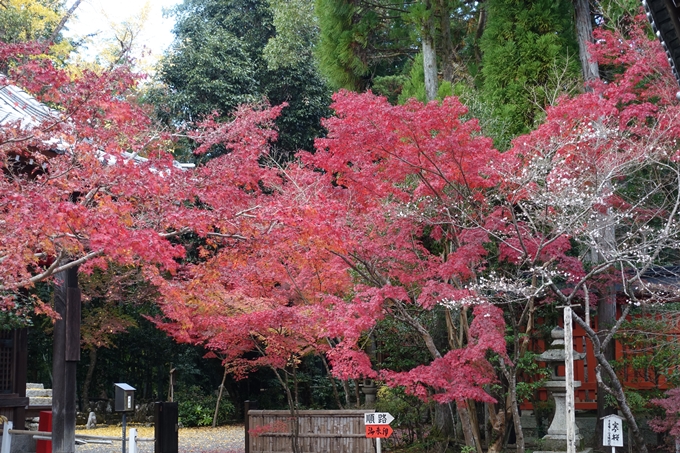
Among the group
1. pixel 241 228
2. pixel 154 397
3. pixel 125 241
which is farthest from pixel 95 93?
pixel 154 397

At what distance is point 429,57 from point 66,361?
9346mm

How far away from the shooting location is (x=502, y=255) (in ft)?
34.9

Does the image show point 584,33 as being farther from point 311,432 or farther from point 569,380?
point 311,432

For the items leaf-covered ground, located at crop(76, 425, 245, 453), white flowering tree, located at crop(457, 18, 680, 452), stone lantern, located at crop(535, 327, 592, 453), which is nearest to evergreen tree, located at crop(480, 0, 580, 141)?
white flowering tree, located at crop(457, 18, 680, 452)

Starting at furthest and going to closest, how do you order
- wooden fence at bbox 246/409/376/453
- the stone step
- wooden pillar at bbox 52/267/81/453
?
1. the stone step
2. wooden fence at bbox 246/409/376/453
3. wooden pillar at bbox 52/267/81/453

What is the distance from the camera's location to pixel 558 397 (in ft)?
36.5

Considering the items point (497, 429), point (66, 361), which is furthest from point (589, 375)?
point (66, 361)

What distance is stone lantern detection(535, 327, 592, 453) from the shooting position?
10586 millimetres

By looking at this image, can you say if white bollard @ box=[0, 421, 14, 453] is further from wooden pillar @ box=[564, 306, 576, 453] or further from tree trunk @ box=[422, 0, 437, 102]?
tree trunk @ box=[422, 0, 437, 102]

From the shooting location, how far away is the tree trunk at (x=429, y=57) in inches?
574

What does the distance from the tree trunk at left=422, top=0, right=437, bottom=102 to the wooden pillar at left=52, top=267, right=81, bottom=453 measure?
828 cm

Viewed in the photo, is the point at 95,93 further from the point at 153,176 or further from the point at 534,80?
the point at 534,80

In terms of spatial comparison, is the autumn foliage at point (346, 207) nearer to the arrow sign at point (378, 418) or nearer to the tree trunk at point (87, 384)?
the arrow sign at point (378, 418)

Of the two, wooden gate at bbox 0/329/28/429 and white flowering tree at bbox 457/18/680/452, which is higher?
white flowering tree at bbox 457/18/680/452
